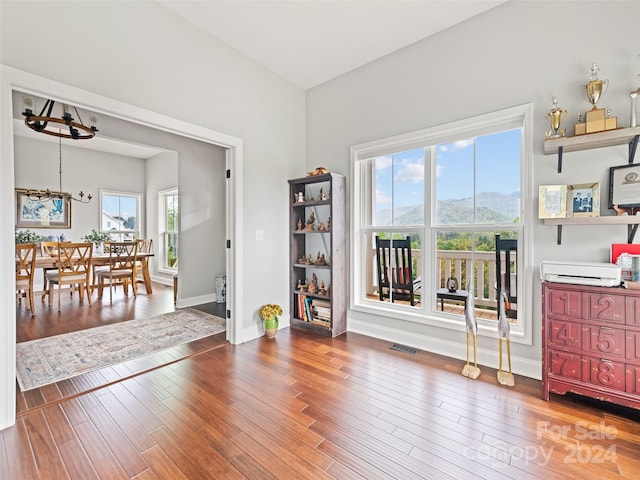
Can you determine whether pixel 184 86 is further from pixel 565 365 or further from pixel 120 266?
pixel 120 266

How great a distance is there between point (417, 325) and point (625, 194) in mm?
1902

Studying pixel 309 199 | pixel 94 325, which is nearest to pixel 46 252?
pixel 94 325

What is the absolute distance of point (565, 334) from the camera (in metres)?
1.98

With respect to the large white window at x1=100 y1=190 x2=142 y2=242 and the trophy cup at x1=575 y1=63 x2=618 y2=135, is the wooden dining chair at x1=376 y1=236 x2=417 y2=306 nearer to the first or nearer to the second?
the trophy cup at x1=575 y1=63 x2=618 y2=135

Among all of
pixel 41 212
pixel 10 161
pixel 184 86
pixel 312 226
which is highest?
pixel 184 86

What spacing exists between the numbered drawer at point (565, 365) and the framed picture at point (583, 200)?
38.7 inches

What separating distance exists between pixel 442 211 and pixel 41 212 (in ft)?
25.5

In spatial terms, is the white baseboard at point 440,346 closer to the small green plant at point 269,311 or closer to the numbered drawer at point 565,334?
the numbered drawer at point 565,334

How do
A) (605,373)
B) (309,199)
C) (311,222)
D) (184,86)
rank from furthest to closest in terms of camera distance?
(309,199) < (311,222) < (184,86) < (605,373)

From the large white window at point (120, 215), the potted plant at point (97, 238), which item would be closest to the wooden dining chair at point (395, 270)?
the potted plant at point (97, 238)

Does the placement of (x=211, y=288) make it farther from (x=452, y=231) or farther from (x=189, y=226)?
(x=452, y=231)

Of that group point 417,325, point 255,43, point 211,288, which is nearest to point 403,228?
point 417,325

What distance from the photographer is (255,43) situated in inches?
119

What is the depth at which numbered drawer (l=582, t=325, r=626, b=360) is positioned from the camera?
70.9 inches
